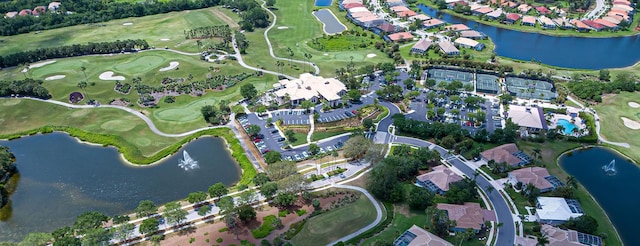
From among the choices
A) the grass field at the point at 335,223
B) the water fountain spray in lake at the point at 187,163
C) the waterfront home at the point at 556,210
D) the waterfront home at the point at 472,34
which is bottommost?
the water fountain spray in lake at the point at 187,163

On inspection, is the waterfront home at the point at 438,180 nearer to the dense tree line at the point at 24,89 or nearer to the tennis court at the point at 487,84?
the tennis court at the point at 487,84

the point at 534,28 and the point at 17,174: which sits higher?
the point at 534,28

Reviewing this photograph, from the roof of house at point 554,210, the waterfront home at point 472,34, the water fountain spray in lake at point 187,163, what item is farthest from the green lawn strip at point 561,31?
the water fountain spray in lake at point 187,163

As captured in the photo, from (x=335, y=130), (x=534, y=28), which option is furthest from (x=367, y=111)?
(x=534, y=28)

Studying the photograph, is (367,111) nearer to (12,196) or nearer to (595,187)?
(595,187)

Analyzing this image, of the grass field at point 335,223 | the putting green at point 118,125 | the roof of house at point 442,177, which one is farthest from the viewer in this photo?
the putting green at point 118,125

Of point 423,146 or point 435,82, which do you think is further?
point 435,82

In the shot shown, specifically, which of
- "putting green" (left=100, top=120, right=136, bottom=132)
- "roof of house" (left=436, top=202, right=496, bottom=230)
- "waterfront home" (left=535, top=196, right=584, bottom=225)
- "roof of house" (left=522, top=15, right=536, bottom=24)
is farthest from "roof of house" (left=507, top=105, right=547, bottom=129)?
"putting green" (left=100, top=120, right=136, bottom=132)
